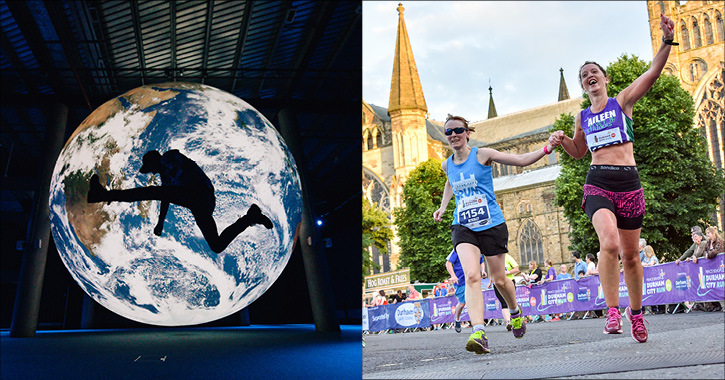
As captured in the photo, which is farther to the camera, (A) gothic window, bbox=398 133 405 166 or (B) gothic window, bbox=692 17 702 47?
(A) gothic window, bbox=398 133 405 166

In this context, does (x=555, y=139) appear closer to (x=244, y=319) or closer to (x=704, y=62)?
(x=704, y=62)

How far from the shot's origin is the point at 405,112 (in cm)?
409

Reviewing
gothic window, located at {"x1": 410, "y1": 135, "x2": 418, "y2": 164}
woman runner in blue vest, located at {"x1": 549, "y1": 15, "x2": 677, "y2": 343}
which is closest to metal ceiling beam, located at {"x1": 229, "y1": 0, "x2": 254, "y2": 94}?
gothic window, located at {"x1": 410, "y1": 135, "x2": 418, "y2": 164}

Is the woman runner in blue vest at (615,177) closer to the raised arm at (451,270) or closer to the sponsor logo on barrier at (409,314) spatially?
the raised arm at (451,270)

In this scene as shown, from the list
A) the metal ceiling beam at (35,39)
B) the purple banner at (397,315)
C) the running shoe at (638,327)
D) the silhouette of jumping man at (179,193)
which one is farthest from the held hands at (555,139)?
the metal ceiling beam at (35,39)

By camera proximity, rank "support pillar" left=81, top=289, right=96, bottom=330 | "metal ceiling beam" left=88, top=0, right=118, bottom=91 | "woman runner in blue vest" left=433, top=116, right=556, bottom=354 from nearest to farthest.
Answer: "woman runner in blue vest" left=433, top=116, right=556, bottom=354
"metal ceiling beam" left=88, top=0, right=118, bottom=91
"support pillar" left=81, top=289, right=96, bottom=330

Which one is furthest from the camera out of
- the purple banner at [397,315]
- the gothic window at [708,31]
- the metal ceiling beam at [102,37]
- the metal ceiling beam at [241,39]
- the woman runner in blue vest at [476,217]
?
the metal ceiling beam at [241,39]

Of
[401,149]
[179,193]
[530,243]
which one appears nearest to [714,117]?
[530,243]

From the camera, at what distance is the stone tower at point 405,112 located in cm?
409

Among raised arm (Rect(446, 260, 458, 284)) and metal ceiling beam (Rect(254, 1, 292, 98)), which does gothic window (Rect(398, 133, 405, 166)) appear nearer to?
raised arm (Rect(446, 260, 458, 284))

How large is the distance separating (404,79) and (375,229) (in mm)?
1073

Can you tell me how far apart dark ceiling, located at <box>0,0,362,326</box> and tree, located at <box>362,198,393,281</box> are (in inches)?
222

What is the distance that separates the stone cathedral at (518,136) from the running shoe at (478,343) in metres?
0.51

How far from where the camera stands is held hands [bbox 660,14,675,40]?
3.32 metres
